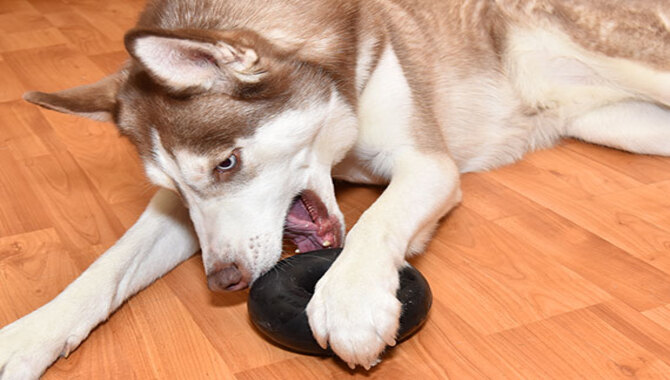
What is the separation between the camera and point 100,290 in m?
2.09

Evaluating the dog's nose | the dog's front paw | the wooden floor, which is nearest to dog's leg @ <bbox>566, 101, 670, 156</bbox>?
the wooden floor

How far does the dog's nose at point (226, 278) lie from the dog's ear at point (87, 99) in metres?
0.58

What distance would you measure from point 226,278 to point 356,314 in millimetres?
379

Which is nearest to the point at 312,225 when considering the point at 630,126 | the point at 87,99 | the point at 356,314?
the point at 356,314

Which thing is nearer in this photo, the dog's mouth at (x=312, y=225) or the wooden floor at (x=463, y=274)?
the wooden floor at (x=463, y=274)

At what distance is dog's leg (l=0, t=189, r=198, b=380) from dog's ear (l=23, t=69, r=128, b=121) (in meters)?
0.33

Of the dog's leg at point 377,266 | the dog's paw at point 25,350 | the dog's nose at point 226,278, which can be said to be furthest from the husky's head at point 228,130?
the dog's paw at point 25,350

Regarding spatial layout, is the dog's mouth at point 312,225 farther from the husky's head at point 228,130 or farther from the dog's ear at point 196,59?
the dog's ear at point 196,59

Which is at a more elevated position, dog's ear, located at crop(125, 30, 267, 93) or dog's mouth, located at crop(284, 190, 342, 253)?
dog's ear, located at crop(125, 30, 267, 93)

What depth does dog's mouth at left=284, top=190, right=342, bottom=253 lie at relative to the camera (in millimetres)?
2311

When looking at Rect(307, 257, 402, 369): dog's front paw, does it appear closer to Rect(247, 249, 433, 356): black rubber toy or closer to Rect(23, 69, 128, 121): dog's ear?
Rect(247, 249, 433, 356): black rubber toy

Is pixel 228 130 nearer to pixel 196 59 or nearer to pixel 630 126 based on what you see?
pixel 196 59

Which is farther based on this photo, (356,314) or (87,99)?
(87,99)

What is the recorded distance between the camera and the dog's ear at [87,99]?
2.20 meters
